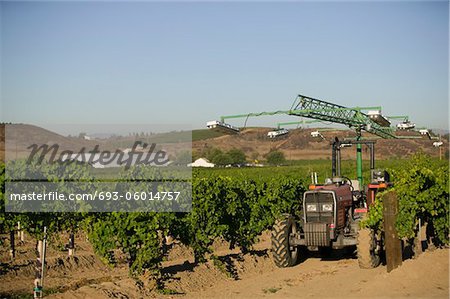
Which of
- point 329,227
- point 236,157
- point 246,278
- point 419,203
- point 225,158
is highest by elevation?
point 236,157

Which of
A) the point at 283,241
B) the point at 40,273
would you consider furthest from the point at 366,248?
the point at 40,273

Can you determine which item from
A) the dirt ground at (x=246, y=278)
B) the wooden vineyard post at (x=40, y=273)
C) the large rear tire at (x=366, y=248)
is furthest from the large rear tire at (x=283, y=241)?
the wooden vineyard post at (x=40, y=273)

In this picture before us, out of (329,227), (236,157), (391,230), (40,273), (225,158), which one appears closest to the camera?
(40,273)

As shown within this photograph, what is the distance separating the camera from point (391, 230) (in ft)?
36.0

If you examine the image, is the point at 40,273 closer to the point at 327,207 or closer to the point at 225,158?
the point at 327,207

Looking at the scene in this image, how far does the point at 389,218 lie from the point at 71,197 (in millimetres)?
6200

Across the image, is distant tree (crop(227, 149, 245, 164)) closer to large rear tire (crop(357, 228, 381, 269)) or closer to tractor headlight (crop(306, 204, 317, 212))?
tractor headlight (crop(306, 204, 317, 212))

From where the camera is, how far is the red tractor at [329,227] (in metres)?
11.5

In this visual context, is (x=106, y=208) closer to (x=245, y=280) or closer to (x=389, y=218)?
(x=245, y=280)

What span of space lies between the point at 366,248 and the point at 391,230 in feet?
2.17

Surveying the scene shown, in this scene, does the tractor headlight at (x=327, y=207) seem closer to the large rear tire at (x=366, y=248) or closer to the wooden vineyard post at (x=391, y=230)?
the large rear tire at (x=366, y=248)

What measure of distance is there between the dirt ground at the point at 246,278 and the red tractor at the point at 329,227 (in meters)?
0.40

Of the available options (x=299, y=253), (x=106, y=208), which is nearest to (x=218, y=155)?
(x=299, y=253)

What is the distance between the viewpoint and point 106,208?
998 cm
